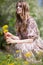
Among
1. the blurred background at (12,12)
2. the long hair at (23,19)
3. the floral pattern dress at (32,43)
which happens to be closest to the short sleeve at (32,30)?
the floral pattern dress at (32,43)

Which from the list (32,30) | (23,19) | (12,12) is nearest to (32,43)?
(32,30)

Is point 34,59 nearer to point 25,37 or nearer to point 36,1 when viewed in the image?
point 25,37

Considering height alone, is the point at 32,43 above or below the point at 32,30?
below

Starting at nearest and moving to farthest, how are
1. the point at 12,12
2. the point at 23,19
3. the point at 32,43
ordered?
the point at 32,43 < the point at 23,19 < the point at 12,12

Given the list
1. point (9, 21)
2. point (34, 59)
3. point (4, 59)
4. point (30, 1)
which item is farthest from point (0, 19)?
point (4, 59)

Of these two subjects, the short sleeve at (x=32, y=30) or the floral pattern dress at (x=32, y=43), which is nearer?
the floral pattern dress at (x=32, y=43)

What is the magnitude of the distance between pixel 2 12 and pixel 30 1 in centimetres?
110

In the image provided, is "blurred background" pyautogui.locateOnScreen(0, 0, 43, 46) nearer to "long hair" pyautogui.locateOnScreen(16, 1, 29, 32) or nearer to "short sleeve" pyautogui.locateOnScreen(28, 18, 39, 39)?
"long hair" pyautogui.locateOnScreen(16, 1, 29, 32)

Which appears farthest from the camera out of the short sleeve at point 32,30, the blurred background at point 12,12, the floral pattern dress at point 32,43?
the blurred background at point 12,12

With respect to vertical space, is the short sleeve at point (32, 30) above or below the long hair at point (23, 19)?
below

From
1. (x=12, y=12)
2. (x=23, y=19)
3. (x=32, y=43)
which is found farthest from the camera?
(x=12, y=12)

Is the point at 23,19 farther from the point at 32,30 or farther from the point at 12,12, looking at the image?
the point at 12,12

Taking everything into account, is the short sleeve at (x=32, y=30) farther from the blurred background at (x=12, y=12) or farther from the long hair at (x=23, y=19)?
the blurred background at (x=12, y=12)

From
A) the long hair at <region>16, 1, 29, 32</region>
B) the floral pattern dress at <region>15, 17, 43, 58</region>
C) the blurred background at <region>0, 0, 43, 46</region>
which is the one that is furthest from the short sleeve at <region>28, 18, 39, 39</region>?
the blurred background at <region>0, 0, 43, 46</region>
